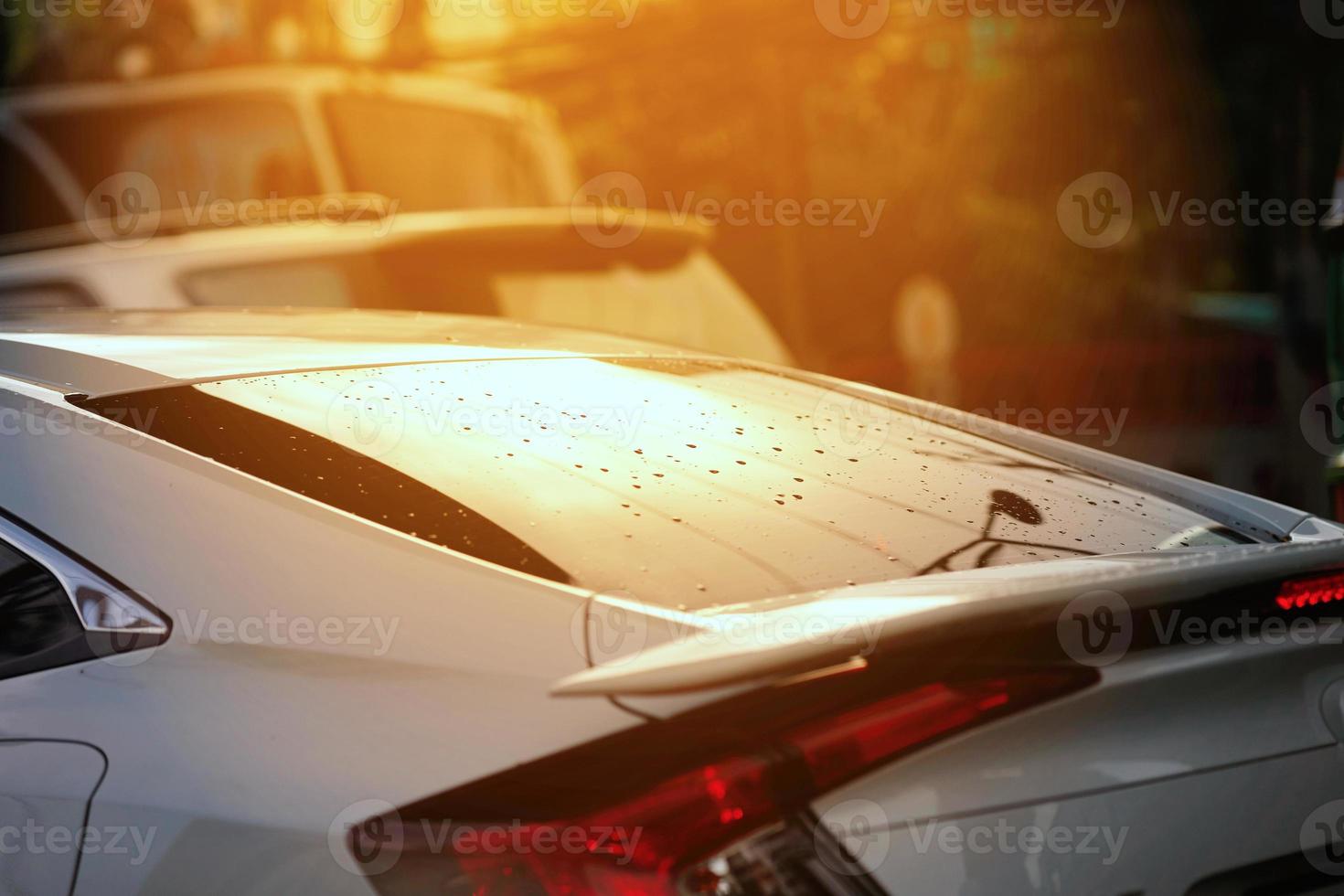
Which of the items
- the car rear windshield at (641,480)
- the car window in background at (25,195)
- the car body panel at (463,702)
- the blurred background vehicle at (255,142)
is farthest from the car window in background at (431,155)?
the car body panel at (463,702)

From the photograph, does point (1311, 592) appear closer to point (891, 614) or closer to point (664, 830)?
point (891, 614)

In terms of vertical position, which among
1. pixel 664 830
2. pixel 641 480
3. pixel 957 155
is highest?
pixel 957 155

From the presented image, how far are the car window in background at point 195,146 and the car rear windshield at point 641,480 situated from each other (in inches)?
160

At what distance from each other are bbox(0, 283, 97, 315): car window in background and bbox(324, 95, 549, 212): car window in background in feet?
6.21

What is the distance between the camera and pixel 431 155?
6.62 metres

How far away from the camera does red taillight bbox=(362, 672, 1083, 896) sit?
1.35 m

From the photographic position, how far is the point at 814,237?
16.8 m

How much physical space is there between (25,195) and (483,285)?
Result: 336 centimetres

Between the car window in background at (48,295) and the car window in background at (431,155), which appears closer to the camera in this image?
the car window in background at (48,295)

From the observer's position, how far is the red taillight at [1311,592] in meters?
1.67

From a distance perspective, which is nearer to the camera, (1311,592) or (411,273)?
(1311,592)

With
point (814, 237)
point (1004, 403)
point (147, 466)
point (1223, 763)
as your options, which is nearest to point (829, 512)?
point (1223, 763)

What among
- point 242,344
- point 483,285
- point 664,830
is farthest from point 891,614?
point 483,285

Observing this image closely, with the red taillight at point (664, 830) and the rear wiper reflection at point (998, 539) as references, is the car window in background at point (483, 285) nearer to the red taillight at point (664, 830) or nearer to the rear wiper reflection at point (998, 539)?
the rear wiper reflection at point (998, 539)
